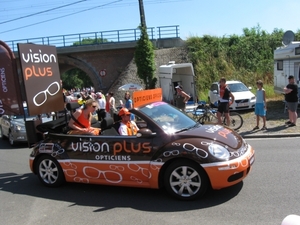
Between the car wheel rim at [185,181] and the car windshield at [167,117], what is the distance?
2.25 ft

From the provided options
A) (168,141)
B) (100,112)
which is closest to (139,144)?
(168,141)

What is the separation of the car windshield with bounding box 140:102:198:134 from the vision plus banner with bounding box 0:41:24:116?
3.13m

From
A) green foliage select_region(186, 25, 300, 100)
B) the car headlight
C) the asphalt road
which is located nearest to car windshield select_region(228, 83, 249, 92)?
green foliage select_region(186, 25, 300, 100)

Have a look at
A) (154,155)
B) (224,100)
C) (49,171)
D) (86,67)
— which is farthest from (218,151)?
(86,67)

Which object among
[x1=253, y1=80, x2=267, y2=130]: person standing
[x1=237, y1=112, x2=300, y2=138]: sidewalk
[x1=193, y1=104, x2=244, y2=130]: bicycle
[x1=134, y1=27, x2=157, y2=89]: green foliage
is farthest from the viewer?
[x1=134, y1=27, x2=157, y2=89]: green foliage

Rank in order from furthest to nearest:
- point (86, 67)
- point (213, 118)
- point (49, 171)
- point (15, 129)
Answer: point (86, 67) < point (213, 118) < point (15, 129) < point (49, 171)

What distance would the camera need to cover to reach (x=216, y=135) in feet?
18.6

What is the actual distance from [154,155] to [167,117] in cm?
89

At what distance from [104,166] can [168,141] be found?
50.3 inches

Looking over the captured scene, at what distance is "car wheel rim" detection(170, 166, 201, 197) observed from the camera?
5.34 metres

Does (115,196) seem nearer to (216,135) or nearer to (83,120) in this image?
(83,120)

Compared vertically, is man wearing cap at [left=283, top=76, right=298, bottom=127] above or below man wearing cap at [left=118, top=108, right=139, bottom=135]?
below

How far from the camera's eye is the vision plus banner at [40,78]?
287 inches

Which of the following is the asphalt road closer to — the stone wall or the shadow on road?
the shadow on road
